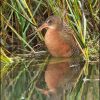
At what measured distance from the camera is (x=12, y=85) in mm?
5156

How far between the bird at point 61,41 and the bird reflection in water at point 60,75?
0.35 feet

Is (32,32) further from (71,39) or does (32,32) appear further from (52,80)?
(52,80)

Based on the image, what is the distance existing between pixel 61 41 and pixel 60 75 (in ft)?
3.08

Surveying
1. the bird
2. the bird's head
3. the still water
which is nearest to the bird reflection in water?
the still water

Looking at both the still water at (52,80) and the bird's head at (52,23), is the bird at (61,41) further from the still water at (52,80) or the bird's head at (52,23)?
the still water at (52,80)

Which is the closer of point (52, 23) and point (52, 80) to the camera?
point (52, 80)

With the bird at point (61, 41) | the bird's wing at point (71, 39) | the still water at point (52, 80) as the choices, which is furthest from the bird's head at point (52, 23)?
the still water at point (52, 80)

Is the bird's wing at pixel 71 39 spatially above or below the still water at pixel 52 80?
below

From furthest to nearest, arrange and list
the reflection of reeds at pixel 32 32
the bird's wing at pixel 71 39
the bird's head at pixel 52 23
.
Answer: the bird's head at pixel 52 23 < the bird's wing at pixel 71 39 < the reflection of reeds at pixel 32 32

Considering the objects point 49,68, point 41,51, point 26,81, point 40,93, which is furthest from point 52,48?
point 40,93

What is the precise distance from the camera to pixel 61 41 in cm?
632

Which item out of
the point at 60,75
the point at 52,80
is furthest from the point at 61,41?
the point at 52,80

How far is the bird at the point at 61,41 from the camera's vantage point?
6316 millimetres

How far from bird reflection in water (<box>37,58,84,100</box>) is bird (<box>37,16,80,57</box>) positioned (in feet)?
0.35
